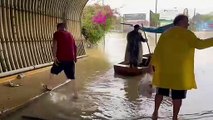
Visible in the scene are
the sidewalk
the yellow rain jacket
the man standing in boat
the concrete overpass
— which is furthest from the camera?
the man standing in boat

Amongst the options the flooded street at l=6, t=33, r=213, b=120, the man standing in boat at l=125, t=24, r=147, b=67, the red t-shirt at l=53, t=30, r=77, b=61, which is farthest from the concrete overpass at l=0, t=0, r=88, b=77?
the man standing in boat at l=125, t=24, r=147, b=67

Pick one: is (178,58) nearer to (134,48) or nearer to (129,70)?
(129,70)

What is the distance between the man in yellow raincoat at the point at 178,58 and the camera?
5.73 metres

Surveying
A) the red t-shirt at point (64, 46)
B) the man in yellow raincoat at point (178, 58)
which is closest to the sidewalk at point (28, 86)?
the red t-shirt at point (64, 46)

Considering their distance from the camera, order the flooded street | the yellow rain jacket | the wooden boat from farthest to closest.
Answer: the wooden boat
the flooded street
the yellow rain jacket

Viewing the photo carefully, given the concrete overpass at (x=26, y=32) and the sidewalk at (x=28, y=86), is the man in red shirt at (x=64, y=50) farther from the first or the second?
the concrete overpass at (x=26, y=32)

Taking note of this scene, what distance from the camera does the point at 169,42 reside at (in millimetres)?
5805

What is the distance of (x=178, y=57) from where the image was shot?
5.77m

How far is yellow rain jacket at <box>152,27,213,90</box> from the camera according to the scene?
18.8ft

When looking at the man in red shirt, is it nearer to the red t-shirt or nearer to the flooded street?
the red t-shirt

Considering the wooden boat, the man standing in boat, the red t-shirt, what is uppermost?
the red t-shirt

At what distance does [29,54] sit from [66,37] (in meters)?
5.38

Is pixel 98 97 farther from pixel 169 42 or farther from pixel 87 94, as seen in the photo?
pixel 169 42

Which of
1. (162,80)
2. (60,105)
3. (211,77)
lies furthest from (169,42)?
(211,77)
